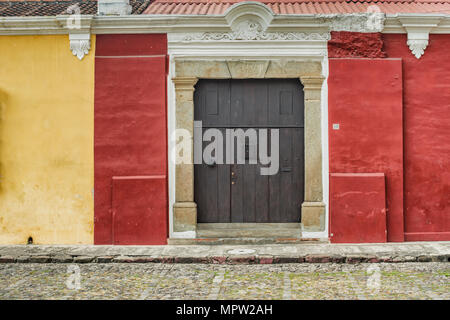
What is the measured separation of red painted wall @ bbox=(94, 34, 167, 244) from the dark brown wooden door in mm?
Result: 696

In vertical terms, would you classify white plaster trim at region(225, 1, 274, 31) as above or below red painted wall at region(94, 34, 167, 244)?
above

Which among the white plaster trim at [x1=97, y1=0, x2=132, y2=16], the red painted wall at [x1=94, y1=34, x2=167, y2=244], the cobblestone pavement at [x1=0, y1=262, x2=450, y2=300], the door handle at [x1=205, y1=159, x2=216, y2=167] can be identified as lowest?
the cobblestone pavement at [x1=0, y1=262, x2=450, y2=300]

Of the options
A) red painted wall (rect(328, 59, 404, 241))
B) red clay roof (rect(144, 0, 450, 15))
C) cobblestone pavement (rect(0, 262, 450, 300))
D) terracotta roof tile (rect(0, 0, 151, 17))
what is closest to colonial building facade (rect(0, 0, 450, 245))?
red painted wall (rect(328, 59, 404, 241))

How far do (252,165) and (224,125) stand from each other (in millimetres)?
804

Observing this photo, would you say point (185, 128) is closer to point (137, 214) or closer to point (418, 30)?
point (137, 214)

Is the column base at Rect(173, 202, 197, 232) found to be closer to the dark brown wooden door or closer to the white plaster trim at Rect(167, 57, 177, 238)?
the white plaster trim at Rect(167, 57, 177, 238)

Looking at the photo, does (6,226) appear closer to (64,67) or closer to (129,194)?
(129,194)

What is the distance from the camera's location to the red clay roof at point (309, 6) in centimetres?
944

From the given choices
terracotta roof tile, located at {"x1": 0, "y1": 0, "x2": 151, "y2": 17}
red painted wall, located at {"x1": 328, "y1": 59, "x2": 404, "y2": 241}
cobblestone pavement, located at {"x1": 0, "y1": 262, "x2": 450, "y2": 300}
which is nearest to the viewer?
cobblestone pavement, located at {"x1": 0, "y1": 262, "x2": 450, "y2": 300}

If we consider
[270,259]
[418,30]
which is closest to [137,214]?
[270,259]

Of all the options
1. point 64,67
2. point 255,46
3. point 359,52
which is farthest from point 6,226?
point 359,52

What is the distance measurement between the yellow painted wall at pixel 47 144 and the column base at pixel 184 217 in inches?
53.1

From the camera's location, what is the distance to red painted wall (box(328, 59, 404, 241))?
870cm

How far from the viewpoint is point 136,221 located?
28.4 ft
